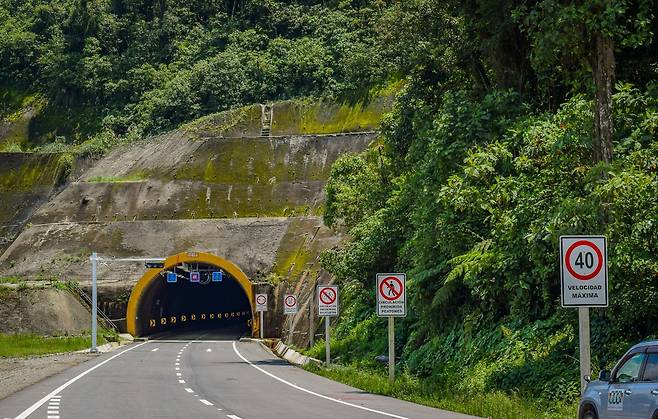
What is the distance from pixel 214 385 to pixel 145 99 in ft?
276

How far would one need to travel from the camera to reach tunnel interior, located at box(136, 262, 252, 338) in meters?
69.1

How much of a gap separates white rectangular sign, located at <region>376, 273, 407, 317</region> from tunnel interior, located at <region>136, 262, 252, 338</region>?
38.7 m

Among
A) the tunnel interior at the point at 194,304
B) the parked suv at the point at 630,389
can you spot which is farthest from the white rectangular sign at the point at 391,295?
the tunnel interior at the point at 194,304

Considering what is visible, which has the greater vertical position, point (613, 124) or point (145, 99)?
point (145, 99)

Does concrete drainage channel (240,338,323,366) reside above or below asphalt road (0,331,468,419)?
below

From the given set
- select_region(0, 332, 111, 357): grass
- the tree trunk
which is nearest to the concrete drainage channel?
select_region(0, 332, 111, 357): grass

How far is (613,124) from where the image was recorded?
81.7ft

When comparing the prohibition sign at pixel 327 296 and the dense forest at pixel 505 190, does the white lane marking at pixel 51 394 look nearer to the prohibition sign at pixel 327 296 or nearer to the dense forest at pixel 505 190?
the prohibition sign at pixel 327 296

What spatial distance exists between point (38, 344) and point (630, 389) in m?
49.7

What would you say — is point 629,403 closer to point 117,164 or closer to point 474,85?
point 474,85

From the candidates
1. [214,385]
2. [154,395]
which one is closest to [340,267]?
[214,385]

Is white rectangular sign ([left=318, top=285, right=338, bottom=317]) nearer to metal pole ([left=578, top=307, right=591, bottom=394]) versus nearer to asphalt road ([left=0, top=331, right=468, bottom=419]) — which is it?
asphalt road ([left=0, top=331, right=468, bottom=419])

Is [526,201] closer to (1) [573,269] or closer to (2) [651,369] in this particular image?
(1) [573,269]

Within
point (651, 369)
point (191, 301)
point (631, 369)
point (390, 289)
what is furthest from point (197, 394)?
point (191, 301)
